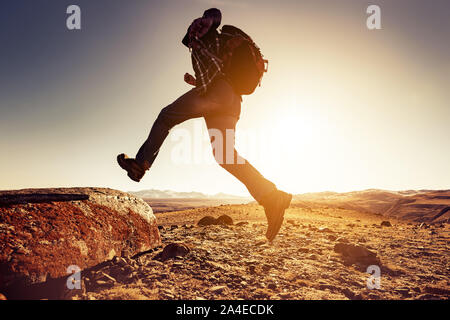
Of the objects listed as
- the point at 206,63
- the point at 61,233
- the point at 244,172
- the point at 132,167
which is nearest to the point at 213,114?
the point at 206,63

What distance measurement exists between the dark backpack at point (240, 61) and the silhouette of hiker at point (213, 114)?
7 centimetres

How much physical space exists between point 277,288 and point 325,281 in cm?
50

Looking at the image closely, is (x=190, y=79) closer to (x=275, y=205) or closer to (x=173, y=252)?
(x=275, y=205)

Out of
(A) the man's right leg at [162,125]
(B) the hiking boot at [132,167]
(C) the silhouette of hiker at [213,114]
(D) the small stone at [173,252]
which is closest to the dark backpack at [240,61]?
(C) the silhouette of hiker at [213,114]

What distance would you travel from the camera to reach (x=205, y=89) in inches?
89.2

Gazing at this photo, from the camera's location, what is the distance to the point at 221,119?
2.30m

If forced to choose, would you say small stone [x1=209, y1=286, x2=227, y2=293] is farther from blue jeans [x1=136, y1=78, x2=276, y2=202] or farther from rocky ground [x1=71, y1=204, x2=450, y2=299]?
blue jeans [x1=136, y1=78, x2=276, y2=202]

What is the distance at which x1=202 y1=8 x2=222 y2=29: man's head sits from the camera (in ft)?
7.73

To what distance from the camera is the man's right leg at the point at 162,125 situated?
90.7 inches

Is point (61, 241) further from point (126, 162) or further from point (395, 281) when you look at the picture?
point (395, 281)

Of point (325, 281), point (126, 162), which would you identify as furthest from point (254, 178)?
point (126, 162)

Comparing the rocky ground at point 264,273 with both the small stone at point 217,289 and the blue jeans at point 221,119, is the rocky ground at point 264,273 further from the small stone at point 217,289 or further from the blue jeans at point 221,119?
the blue jeans at point 221,119

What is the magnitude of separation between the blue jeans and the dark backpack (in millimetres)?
112

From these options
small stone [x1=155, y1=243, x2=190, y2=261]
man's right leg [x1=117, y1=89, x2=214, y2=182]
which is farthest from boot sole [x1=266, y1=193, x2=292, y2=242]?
man's right leg [x1=117, y1=89, x2=214, y2=182]
